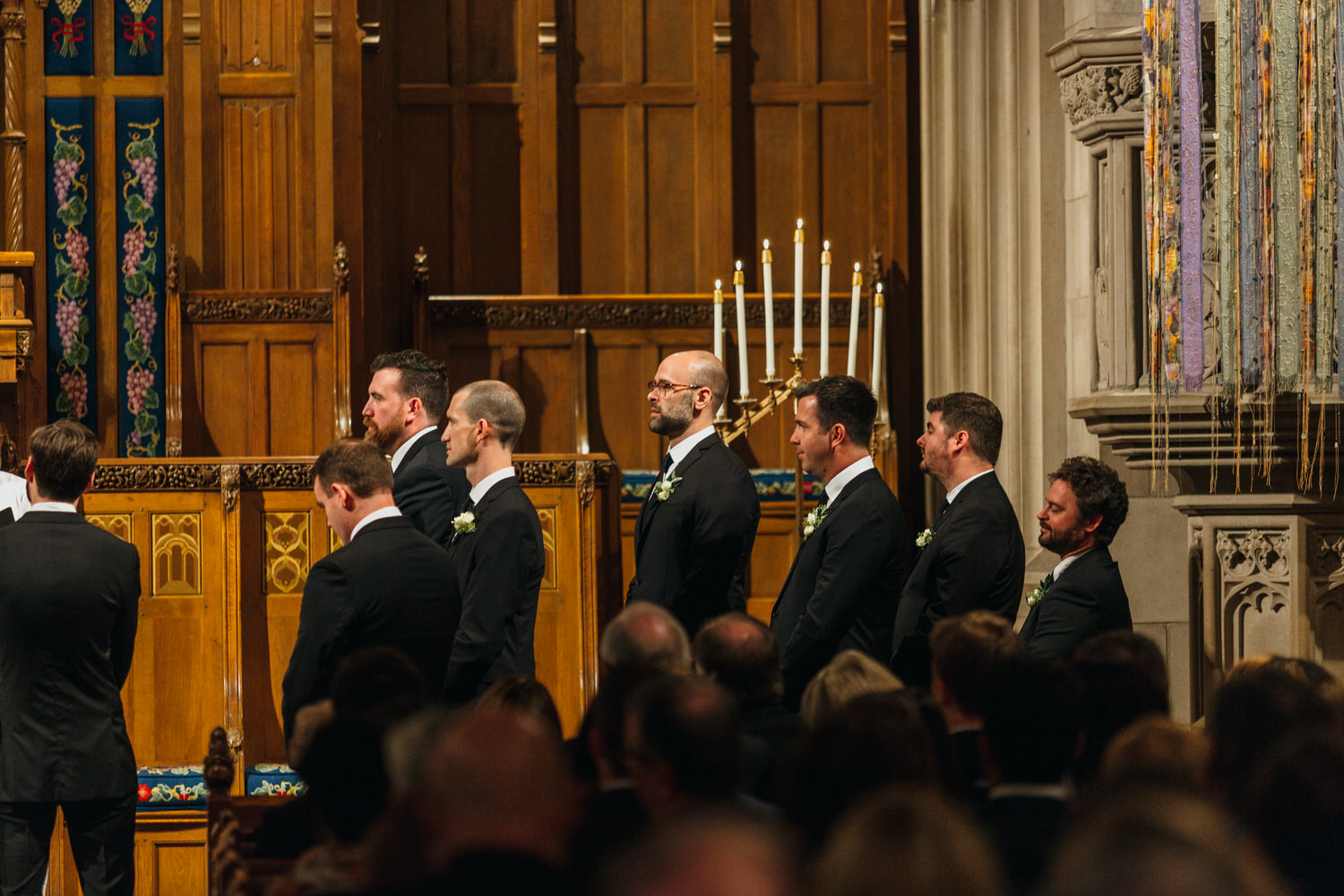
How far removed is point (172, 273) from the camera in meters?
7.38

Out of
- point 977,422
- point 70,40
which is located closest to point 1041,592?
point 977,422

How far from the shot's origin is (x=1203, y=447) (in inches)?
199

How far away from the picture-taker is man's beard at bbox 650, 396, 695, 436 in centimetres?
452

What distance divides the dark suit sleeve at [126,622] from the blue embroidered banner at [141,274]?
3550mm

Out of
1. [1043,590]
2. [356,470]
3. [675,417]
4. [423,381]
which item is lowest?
[1043,590]

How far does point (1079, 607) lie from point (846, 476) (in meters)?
0.69

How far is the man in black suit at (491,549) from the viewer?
3975mm

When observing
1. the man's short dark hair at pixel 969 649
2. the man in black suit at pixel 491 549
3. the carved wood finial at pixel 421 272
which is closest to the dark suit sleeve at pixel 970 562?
the man in black suit at pixel 491 549

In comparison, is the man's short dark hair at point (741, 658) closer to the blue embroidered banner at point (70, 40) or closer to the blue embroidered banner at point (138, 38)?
the blue embroidered banner at point (138, 38)

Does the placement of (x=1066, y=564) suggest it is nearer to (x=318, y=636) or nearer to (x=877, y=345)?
(x=318, y=636)

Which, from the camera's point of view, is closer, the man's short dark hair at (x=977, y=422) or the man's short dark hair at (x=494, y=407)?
the man's short dark hair at (x=494, y=407)

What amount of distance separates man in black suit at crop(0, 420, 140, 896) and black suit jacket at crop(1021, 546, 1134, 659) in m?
2.31

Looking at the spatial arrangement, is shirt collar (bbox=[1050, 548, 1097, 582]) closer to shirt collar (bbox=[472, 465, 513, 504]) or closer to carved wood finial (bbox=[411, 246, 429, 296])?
shirt collar (bbox=[472, 465, 513, 504])

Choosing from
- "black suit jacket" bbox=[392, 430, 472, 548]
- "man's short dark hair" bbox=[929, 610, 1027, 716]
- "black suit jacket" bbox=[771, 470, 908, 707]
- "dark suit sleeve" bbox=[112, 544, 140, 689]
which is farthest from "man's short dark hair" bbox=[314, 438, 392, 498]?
"man's short dark hair" bbox=[929, 610, 1027, 716]
